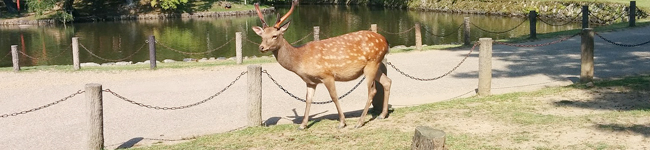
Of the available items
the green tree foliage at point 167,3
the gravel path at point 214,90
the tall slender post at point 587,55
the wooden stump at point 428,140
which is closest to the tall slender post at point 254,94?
the gravel path at point 214,90

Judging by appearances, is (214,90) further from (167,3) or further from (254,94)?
(167,3)

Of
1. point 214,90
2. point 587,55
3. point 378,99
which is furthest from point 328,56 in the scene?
point 587,55

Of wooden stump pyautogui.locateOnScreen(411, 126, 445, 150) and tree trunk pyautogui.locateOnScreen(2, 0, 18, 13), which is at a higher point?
tree trunk pyautogui.locateOnScreen(2, 0, 18, 13)

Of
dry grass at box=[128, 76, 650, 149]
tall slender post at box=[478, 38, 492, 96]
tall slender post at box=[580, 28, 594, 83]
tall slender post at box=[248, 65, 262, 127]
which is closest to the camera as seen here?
dry grass at box=[128, 76, 650, 149]

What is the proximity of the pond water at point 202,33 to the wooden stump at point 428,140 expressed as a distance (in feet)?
Result: 55.9

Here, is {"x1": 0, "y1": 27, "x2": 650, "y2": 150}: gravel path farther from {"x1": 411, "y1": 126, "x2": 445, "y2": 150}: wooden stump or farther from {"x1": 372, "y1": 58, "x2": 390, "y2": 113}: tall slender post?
{"x1": 411, "y1": 126, "x2": 445, "y2": 150}: wooden stump

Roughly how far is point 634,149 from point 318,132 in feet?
13.8

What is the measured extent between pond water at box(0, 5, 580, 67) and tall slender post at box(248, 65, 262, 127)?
12405 millimetres

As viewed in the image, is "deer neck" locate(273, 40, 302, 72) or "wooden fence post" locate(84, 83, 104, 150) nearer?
"wooden fence post" locate(84, 83, 104, 150)

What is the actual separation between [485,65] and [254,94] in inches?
176

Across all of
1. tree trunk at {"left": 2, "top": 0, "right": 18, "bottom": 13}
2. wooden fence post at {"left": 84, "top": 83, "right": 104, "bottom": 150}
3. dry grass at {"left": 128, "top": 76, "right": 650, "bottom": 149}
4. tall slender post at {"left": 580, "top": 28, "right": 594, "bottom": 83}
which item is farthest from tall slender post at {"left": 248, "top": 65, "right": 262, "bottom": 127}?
tree trunk at {"left": 2, "top": 0, "right": 18, "bottom": 13}

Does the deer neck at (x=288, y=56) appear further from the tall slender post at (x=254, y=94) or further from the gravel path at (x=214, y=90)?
the gravel path at (x=214, y=90)

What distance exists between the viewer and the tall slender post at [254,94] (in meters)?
10.6

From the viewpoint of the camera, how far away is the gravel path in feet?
37.4
